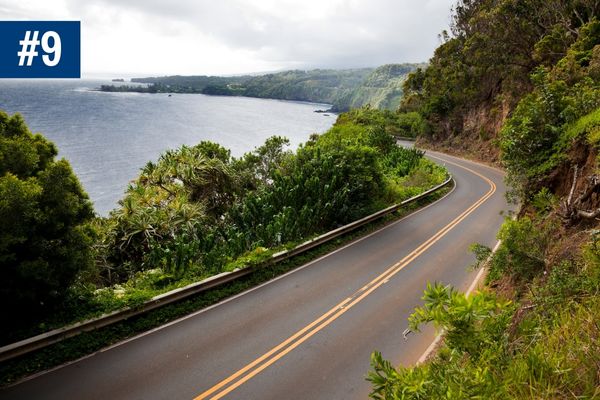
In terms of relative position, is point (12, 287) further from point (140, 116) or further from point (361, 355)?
point (140, 116)

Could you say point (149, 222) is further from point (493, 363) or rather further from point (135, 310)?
point (493, 363)

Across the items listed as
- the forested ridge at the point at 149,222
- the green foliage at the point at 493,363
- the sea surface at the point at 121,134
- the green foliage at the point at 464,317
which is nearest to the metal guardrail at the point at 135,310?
the forested ridge at the point at 149,222

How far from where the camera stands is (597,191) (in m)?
8.96

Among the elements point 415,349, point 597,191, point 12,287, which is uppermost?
point 597,191

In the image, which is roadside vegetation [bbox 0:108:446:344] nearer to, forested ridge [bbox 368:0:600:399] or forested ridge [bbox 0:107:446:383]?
forested ridge [bbox 0:107:446:383]

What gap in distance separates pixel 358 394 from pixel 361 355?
127 centimetres

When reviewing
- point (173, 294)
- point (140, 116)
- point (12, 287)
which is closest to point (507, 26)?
point (173, 294)

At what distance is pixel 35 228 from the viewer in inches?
299

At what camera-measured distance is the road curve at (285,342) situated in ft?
24.0

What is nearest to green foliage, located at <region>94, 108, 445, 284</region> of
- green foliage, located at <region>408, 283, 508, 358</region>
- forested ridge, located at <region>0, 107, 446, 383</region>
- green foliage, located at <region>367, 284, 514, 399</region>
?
forested ridge, located at <region>0, 107, 446, 383</region>

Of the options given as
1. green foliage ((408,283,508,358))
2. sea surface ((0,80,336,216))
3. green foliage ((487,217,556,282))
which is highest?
green foliage ((408,283,508,358))

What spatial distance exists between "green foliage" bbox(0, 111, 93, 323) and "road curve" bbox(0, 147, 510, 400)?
1.66 meters

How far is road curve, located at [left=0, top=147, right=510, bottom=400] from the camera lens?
7312 millimetres

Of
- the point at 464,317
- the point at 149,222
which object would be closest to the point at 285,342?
the point at 464,317
